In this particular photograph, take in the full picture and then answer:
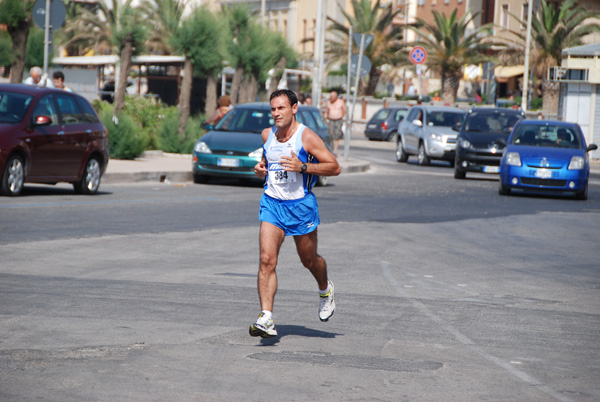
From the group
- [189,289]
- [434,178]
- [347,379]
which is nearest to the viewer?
[347,379]

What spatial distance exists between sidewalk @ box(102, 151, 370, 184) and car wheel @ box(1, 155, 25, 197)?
15.8ft

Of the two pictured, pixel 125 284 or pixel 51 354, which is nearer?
pixel 51 354

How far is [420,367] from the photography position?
6855mm

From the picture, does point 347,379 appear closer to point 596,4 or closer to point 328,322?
point 328,322

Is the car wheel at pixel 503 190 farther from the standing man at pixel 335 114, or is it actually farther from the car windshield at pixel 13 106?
the car windshield at pixel 13 106

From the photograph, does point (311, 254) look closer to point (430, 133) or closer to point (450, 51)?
point (430, 133)

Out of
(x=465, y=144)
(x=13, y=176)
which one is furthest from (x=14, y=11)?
(x=13, y=176)

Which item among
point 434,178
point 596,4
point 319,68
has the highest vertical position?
point 596,4

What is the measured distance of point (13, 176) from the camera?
1717 cm

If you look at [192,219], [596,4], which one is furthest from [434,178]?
[596,4]

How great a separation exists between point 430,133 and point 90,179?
17.4m

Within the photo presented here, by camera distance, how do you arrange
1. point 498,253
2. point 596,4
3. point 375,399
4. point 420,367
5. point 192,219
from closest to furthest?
point 375,399, point 420,367, point 498,253, point 192,219, point 596,4

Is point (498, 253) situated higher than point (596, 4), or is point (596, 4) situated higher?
point (596, 4)

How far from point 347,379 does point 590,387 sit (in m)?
1.35
